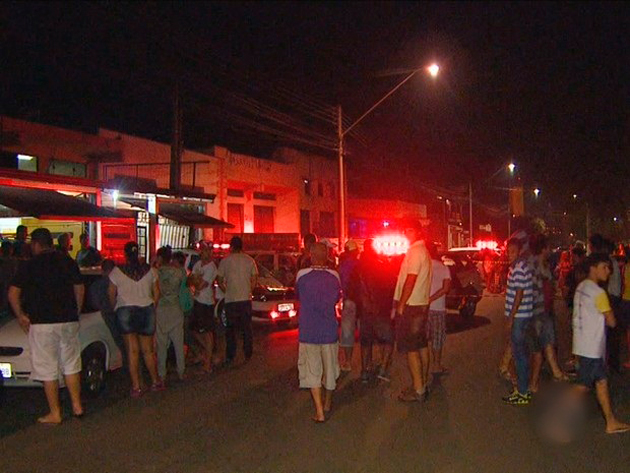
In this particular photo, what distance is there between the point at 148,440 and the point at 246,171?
26325mm

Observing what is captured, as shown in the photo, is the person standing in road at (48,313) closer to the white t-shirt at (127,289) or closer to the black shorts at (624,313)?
the white t-shirt at (127,289)

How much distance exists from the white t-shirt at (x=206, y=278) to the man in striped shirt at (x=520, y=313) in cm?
425

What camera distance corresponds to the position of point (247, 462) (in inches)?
241

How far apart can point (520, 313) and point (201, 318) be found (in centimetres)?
448

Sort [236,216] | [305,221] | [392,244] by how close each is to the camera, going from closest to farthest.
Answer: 1. [392,244]
2. [236,216]
3. [305,221]

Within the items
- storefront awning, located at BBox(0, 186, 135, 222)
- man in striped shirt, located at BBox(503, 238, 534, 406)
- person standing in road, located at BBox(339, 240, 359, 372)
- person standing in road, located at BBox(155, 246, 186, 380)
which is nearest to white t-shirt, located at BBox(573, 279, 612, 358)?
man in striped shirt, located at BBox(503, 238, 534, 406)

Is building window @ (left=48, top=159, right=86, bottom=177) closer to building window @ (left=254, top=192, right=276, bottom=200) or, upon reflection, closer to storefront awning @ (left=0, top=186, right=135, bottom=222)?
storefront awning @ (left=0, top=186, right=135, bottom=222)

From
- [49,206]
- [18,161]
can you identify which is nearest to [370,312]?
[49,206]

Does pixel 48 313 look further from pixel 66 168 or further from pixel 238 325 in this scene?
pixel 66 168

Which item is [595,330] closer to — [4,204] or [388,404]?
[388,404]

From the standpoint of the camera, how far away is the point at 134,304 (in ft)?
28.3

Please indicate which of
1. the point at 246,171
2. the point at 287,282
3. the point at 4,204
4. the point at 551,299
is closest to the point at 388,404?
the point at 551,299

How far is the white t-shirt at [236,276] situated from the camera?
1055 cm

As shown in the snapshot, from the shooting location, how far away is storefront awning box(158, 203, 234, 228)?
24559mm
